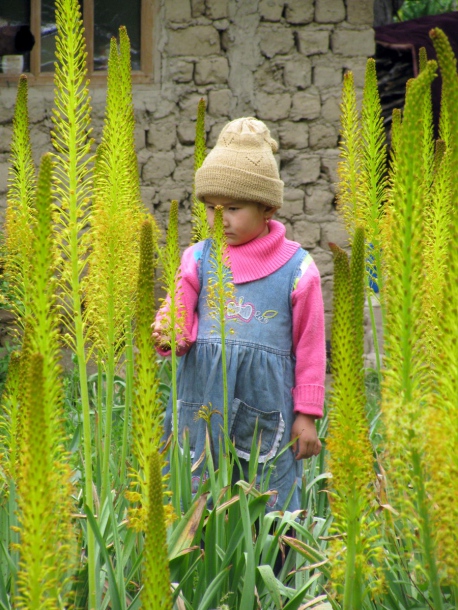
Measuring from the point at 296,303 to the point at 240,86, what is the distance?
14.5 feet

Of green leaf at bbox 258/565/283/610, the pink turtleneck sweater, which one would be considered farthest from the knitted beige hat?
green leaf at bbox 258/565/283/610

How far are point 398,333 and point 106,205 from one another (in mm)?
1254

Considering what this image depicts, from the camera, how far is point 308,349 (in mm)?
3377

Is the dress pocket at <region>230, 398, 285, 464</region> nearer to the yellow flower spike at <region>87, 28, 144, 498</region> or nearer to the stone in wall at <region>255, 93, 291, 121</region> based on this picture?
the yellow flower spike at <region>87, 28, 144, 498</region>

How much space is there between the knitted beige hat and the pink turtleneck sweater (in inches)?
7.2

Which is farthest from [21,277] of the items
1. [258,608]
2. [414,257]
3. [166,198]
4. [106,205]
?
[166,198]

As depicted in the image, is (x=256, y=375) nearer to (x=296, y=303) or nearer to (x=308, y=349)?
(x=308, y=349)

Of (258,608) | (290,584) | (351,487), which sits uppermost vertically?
(351,487)

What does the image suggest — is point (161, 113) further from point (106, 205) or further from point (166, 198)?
point (106, 205)

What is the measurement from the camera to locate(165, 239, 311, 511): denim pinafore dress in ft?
11.0

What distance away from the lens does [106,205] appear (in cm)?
246

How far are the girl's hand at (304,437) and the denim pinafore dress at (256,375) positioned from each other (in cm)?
4

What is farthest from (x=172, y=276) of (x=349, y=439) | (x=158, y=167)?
(x=158, y=167)

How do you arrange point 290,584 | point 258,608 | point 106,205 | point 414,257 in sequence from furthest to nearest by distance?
point 290,584, point 106,205, point 258,608, point 414,257
